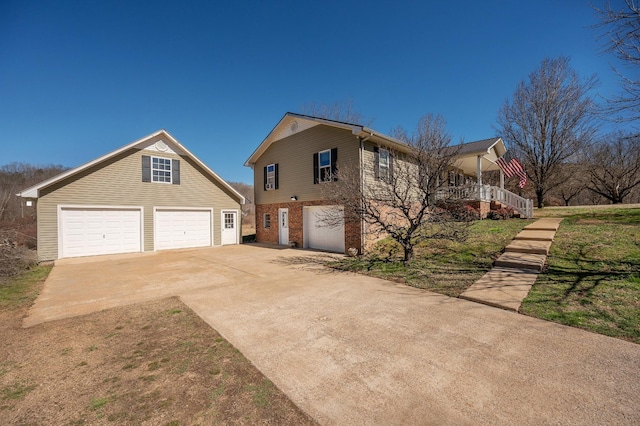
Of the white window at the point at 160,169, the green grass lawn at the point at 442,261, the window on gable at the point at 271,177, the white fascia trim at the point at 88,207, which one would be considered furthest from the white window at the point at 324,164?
the white fascia trim at the point at 88,207

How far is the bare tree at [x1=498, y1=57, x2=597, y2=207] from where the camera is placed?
17.8m

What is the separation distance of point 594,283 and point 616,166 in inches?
1169

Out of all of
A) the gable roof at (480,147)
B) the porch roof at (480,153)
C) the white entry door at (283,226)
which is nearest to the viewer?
the gable roof at (480,147)

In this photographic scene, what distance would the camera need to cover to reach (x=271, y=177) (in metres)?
15.8

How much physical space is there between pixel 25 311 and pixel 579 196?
4576cm

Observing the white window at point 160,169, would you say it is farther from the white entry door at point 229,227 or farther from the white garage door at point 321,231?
the white garage door at point 321,231

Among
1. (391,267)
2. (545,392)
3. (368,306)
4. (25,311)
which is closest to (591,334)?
(545,392)

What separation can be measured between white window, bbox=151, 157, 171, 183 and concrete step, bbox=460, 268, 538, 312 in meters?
14.6

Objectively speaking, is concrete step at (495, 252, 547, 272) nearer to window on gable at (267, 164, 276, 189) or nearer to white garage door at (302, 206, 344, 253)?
white garage door at (302, 206, 344, 253)

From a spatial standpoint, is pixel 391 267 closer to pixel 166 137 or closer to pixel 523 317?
pixel 523 317

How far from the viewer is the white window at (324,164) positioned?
40.3 feet

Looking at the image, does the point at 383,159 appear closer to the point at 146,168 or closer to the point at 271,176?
the point at 271,176

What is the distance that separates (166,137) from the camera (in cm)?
1408

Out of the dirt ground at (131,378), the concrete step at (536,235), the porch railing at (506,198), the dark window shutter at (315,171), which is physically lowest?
the dirt ground at (131,378)
